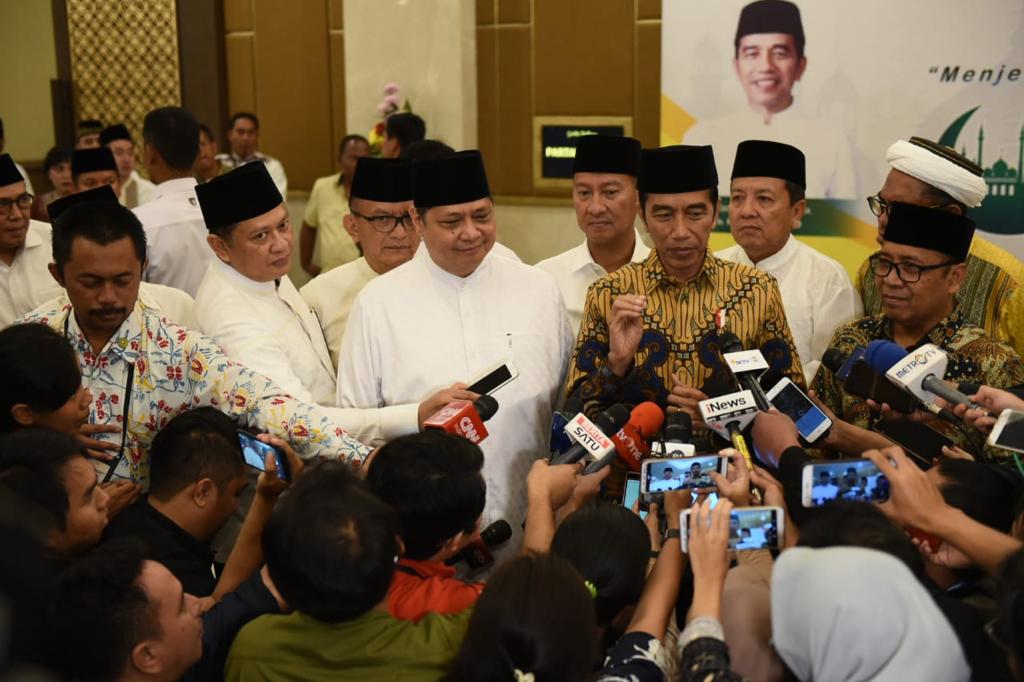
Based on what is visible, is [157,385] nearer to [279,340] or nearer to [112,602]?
[279,340]

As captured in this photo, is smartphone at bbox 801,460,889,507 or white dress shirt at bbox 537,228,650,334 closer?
smartphone at bbox 801,460,889,507

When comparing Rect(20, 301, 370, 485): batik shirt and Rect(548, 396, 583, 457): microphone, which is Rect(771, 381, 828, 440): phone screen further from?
Rect(20, 301, 370, 485): batik shirt

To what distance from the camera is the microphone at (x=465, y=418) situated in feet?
7.48

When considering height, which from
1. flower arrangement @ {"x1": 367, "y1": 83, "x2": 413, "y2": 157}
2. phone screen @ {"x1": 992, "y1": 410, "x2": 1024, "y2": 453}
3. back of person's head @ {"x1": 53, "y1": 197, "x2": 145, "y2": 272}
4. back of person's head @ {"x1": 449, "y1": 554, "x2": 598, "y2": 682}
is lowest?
back of person's head @ {"x1": 449, "y1": 554, "x2": 598, "y2": 682}

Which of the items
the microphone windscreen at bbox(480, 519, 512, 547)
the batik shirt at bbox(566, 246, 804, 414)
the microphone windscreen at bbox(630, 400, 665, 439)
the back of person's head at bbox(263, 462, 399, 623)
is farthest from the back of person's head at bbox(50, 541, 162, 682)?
the batik shirt at bbox(566, 246, 804, 414)

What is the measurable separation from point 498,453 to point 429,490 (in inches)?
31.7

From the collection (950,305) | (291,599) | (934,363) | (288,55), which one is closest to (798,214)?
A: (950,305)

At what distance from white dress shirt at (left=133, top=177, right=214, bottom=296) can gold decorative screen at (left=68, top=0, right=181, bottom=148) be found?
3.86 meters

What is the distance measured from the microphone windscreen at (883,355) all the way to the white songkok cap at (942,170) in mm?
873

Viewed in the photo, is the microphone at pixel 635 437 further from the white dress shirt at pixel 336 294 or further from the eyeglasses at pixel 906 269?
the white dress shirt at pixel 336 294

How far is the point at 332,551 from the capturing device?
1.76m

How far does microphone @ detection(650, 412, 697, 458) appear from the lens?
2.27m

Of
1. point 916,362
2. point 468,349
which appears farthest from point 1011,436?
point 468,349

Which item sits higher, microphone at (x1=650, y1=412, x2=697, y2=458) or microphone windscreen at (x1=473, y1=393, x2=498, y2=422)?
microphone windscreen at (x1=473, y1=393, x2=498, y2=422)
